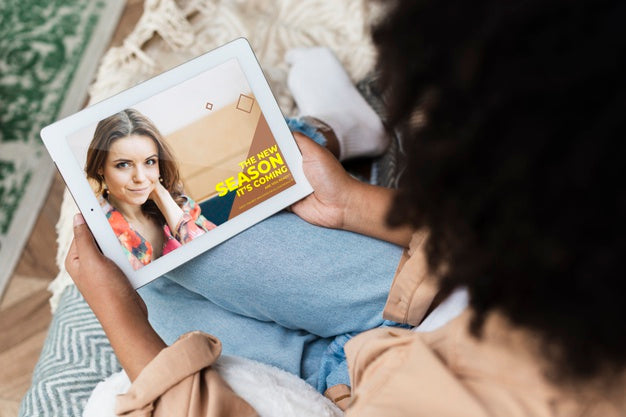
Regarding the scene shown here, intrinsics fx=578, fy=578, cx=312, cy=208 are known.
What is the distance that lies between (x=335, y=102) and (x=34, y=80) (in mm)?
685

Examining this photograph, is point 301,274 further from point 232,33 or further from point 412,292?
Result: point 232,33

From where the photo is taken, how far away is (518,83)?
32cm

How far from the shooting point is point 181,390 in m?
0.54

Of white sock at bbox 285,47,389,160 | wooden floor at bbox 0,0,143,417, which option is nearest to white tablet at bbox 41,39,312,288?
white sock at bbox 285,47,389,160

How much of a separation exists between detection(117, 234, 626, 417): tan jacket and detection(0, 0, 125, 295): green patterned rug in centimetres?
69

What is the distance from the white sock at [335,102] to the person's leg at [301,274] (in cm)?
28

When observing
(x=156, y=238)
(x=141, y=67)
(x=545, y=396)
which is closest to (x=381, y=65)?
(x=545, y=396)

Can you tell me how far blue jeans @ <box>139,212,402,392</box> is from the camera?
2.24 ft

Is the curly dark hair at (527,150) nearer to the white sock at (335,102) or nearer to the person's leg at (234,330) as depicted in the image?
the person's leg at (234,330)

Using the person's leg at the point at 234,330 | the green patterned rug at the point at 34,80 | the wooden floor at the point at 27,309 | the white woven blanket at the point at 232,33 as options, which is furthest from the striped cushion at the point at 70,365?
the white woven blanket at the point at 232,33

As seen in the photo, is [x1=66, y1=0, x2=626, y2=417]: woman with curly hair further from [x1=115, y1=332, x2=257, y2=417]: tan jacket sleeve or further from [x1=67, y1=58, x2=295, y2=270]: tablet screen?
[x1=67, y1=58, x2=295, y2=270]: tablet screen

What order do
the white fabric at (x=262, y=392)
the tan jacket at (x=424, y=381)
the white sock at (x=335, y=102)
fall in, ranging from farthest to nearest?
the white sock at (x=335, y=102) < the white fabric at (x=262, y=392) < the tan jacket at (x=424, y=381)

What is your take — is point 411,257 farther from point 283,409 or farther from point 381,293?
point 283,409

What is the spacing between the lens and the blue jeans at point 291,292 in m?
0.68
